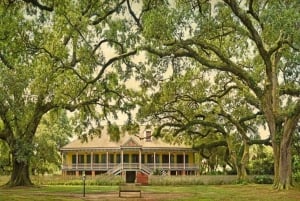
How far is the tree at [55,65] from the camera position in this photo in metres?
21.8

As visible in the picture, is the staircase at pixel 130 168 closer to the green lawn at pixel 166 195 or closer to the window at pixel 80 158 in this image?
the window at pixel 80 158

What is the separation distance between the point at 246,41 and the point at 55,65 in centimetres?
1390

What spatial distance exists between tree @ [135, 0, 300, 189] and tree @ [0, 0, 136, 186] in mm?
2018

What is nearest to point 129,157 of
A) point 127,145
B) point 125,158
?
point 125,158

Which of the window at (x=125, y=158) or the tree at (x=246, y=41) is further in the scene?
the window at (x=125, y=158)

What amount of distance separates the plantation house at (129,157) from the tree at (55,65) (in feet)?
81.5

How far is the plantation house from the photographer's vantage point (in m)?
65.2

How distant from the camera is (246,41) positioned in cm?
3516

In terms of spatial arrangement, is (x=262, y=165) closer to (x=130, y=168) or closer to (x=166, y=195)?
(x=130, y=168)

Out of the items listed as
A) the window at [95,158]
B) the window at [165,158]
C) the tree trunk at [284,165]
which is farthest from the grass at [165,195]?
the window at [165,158]

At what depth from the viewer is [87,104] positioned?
124 ft

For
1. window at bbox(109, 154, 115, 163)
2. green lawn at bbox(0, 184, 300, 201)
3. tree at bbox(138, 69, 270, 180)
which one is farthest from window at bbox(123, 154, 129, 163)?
green lawn at bbox(0, 184, 300, 201)

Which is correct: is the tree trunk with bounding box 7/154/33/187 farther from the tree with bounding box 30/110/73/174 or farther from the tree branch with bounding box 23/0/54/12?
the tree branch with bounding box 23/0/54/12

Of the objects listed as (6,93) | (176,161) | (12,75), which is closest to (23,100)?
(6,93)
